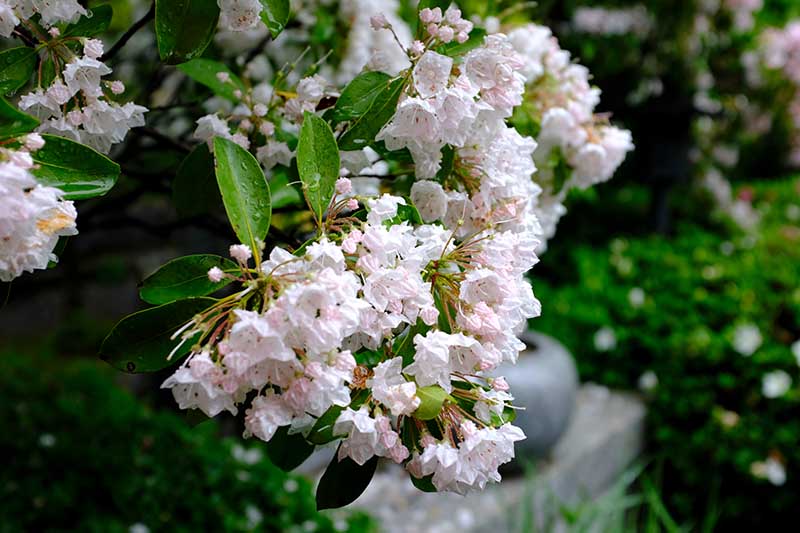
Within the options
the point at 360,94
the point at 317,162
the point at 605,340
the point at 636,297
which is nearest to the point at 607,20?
the point at 636,297

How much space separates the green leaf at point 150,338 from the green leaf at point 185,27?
0.23m

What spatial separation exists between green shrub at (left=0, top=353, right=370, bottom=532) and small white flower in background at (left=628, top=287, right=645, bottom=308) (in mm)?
1646

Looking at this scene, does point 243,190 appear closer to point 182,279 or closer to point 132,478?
point 182,279

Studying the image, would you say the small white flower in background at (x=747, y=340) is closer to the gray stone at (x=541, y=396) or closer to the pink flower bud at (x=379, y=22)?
the gray stone at (x=541, y=396)

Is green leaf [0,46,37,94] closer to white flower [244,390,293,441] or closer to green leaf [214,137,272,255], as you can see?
green leaf [214,137,272,255]

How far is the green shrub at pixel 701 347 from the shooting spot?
275 cm

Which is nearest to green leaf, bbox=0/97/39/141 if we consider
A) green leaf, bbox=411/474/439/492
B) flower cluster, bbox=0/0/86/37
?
flower cluster, bbox=0/0/86/37

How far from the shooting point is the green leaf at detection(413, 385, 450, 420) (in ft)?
2.22

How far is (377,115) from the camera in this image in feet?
2.61

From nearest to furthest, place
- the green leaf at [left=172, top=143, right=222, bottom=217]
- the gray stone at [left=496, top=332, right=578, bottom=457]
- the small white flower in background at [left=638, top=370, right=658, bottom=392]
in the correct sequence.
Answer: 1. the green leaf at [left=172, top=143, right=222, bottom=217]
2. the gray stone at [left=496, top=332, right=578, bottom=457]
3. the small white flower in background at [left=638, top=370, right=658, bottom=392]

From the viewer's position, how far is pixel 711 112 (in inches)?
152

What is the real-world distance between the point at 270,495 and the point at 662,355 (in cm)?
166

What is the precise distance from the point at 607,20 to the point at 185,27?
336 centimetres

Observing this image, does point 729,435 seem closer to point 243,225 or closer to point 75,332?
point 243,225
